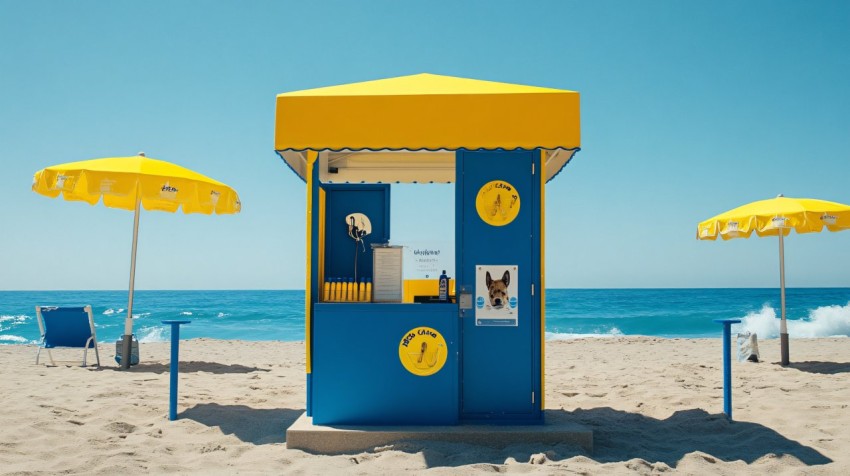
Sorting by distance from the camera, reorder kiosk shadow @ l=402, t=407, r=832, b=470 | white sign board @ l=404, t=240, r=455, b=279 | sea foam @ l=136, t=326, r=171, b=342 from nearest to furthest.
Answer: kiosk shadow @ l=402, t=407, r=832, b=470 → white sign board @ l=404, t=240, r=455, b=279 → sea foam @ l=136, t=326, r=171, b=342

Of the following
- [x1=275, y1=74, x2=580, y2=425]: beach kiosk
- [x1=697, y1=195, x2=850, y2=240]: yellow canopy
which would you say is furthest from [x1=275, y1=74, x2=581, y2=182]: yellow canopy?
[x1=697, y1=195, x2=850, y2=240]: yellow canopy

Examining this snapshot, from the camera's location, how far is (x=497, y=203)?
4.80m

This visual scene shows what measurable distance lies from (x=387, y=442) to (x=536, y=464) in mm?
1032

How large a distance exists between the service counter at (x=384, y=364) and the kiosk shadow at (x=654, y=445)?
1.15 ft

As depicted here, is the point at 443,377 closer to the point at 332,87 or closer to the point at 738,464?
the point at 738,464

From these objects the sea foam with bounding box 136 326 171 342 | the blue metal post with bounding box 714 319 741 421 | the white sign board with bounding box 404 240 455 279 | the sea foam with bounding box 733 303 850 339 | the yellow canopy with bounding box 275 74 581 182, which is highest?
the yellow canopy with bounding box 275 74 581 182

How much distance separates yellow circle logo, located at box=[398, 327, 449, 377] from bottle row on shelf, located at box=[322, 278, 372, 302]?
1.45 ft

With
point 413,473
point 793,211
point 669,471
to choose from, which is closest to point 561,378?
point 793,211

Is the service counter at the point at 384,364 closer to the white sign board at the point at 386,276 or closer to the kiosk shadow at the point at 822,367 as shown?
the white sign board at the point at 386,276

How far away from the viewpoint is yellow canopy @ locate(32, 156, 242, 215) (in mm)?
6992

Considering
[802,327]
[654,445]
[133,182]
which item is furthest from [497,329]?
[802,327]

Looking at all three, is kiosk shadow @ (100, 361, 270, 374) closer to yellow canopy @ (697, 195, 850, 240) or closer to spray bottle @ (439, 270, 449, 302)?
spray bottle @ (439, 270, 449, 302)

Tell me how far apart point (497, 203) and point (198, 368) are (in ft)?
17.8

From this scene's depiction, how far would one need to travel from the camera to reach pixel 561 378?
8.09 meters
